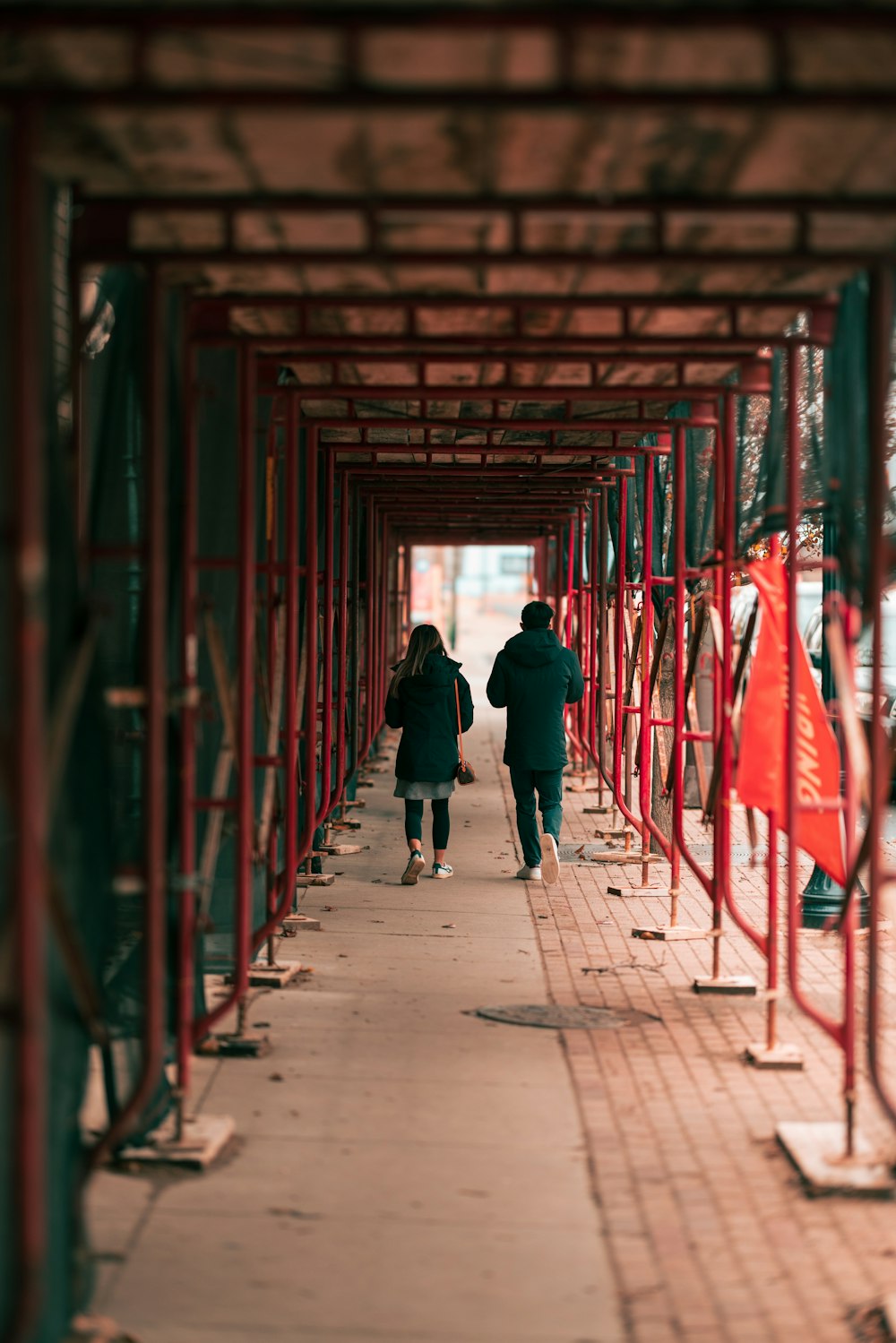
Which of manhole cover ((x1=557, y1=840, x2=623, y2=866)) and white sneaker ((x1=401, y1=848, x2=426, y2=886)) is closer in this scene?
white sneaker ((x1=401, y1=848, x2=426, y2=886))

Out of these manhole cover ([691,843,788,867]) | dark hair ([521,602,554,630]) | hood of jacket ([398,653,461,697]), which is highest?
dark hair ([521,602,554,630])

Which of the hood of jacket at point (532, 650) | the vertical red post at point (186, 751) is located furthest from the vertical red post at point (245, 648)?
the hood of jacket at point (532, 650)

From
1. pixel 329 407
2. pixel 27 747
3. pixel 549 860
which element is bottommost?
pixel 549 860

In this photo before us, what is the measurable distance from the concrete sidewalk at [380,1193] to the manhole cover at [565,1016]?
0.13m

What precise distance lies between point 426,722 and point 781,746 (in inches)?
206

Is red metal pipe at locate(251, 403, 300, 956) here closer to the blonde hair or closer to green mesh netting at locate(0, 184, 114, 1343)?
green mesh netting at locate(0, 184, 114, 1343)

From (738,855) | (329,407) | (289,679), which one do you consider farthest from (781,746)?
(738,855)

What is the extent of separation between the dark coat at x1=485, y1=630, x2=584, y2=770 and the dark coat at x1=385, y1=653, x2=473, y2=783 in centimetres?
37

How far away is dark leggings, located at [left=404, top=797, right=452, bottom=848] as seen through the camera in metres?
11.3

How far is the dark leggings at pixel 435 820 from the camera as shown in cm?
1133

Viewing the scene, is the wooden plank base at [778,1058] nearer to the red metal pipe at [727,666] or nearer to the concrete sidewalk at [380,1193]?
the red metal pipe at [727,666]

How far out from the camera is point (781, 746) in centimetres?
646

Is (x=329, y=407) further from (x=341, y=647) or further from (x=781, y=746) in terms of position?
(x=781, y=746)

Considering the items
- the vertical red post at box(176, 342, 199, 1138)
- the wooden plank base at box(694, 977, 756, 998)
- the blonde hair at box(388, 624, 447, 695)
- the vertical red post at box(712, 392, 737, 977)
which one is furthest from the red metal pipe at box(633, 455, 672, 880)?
the vertical red post at box(176, 342, 199, 1138)
